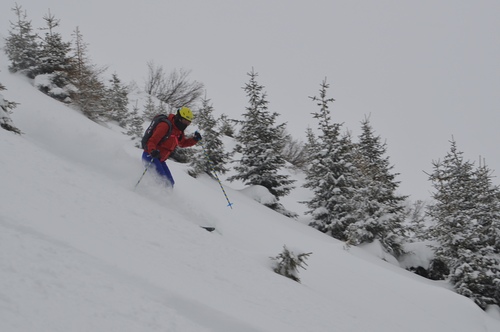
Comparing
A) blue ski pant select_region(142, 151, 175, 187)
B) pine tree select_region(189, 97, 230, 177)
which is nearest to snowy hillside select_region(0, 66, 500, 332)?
blue ski pant select_region(142, 151, 175, 187)

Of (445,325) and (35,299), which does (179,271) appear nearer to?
(35,299)

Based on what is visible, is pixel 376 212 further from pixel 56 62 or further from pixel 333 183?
pixel 56 62

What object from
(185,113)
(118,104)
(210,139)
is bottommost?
(185,113)

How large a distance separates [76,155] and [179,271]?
15.6ft

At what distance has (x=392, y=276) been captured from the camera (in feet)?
30.2

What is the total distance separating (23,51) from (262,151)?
13696 millimetres

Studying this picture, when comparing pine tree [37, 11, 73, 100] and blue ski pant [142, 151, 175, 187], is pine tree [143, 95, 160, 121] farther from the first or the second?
blue ski pant [142, 151, 175, 187]

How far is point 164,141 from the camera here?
7414 millimetres

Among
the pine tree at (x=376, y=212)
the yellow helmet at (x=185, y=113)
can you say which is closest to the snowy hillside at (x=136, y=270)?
the yellow helmet at (x=185, y=113)

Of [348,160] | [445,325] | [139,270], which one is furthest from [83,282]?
[348,160]

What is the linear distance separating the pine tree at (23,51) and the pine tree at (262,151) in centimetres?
1163

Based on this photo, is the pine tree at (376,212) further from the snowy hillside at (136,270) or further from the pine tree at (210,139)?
the pine tree at (210,139)

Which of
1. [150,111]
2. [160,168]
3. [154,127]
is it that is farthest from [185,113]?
[150,111]

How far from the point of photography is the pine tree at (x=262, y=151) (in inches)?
669
